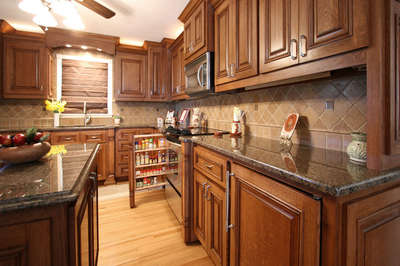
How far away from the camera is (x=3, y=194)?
571mm

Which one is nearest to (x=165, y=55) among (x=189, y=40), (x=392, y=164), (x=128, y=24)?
(x=128, y=24)

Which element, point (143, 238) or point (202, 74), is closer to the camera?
point (143, 238)

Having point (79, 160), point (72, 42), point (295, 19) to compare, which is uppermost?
point (72, 42)

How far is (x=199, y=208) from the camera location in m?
1.60

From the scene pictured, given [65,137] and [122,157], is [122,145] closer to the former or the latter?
[122,157]

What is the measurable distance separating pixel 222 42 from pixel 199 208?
1460 mm

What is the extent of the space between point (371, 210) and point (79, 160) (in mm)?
1231

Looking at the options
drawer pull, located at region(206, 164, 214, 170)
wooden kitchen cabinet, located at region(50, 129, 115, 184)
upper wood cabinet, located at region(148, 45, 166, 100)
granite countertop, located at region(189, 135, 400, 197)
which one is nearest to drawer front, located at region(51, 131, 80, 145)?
wooden kitchen cabinet, located at region(50, 129, 115, 184)

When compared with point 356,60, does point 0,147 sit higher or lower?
lower

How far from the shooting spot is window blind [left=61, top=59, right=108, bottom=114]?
3.47 metres

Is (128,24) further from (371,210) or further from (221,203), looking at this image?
(371,210)

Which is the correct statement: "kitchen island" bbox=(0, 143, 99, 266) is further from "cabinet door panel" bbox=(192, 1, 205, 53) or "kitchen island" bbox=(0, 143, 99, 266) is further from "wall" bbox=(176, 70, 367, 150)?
"cabinet door panel" bbox=(192, 1, 205, 53)

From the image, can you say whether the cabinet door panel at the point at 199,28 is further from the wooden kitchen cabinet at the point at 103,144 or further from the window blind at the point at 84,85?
the window blind at the point at 84,85

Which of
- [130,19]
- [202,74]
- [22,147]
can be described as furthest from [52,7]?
[22,147]
